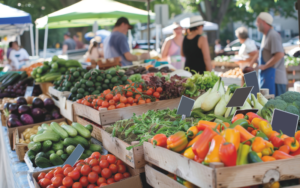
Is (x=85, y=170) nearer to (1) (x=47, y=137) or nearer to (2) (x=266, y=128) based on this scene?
(1) (x=47, y=137)

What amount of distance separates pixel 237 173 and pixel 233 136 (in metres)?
0.22

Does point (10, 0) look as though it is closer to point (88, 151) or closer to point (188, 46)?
point (188, 46)

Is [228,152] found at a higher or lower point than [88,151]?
higher

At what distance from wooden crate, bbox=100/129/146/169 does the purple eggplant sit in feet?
5.73

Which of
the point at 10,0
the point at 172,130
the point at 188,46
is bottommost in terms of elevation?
the point at 172,130

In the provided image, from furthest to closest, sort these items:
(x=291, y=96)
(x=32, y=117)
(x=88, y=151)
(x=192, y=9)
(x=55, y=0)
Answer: (x=192, y=9)
(x=55, y=0)
(x=32, y=117)
(x=88, y=151)
(x=291, y=96)

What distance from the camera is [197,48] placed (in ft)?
16.1

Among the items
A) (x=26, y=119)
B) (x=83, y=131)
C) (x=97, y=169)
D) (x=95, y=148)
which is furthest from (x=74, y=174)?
(x=26, y=119)

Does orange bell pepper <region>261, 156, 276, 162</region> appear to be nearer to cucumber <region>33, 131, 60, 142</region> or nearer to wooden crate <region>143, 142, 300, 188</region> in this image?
wooden crate <region>143, 142, 300, 188</region>

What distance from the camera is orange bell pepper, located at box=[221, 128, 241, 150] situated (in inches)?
59.0

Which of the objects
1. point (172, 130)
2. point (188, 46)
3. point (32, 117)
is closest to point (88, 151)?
point (172, 130)

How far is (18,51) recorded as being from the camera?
11.6m

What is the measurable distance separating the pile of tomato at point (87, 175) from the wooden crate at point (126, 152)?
0.10 meters

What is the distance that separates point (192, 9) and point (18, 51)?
1546cm
